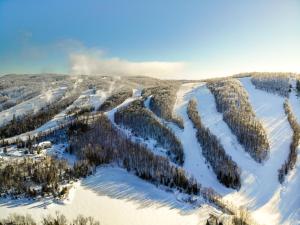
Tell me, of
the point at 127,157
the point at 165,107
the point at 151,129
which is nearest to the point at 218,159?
the point at 151,129

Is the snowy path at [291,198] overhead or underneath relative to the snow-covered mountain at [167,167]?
underneath

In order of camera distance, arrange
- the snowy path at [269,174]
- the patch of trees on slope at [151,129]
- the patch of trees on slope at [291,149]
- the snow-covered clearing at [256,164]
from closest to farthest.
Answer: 1. the snowy path at [269,174]
2. the snow-covered clearing at [256,164]
3. the patch of trees on slope at [291,149]
4. the patch of trees on slope at [151,129]

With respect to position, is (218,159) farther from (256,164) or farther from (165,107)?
(165,107)

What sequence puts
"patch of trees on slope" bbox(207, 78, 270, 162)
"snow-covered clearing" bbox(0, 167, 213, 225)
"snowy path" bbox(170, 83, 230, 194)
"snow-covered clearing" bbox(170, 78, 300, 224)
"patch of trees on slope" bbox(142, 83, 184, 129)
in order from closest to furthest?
"snow-covered clearing" bbox(0, 167, 213, 225) → "snow-covered clearing" bbox(170, 78, 300, 224) → "snowy path" bbox(170, 83, 230, 194) → "patch of trees on slope" bbox(207, 78, 270, 162) → "patch of trees on slope" bbox(142, 83, 184, 129)

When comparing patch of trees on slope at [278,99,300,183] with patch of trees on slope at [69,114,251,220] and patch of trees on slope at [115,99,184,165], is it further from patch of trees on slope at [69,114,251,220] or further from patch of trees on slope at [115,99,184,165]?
patch of trees on slope at [115,99,184,165]

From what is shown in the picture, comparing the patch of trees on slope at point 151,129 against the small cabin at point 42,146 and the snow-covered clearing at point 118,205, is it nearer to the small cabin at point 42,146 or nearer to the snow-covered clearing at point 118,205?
the snow-covered clearing at point 118,205

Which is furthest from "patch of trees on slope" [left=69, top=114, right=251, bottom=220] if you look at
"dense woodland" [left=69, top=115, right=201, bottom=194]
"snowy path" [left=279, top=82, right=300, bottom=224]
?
"snowy path" [left=279, top=82, right=300, bottom=224]

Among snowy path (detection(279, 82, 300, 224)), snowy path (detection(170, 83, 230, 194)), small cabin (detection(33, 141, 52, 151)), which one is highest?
small cabin (detection(33, 141, 52, 151))

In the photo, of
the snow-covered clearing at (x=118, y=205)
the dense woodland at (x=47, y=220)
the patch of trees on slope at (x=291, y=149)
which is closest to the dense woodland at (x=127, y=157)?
the snow-covered clearing at (x=118, y=205)

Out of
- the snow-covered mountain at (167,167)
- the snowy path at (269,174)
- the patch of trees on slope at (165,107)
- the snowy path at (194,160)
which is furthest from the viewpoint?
the patch of trees on slope at (165,107)
